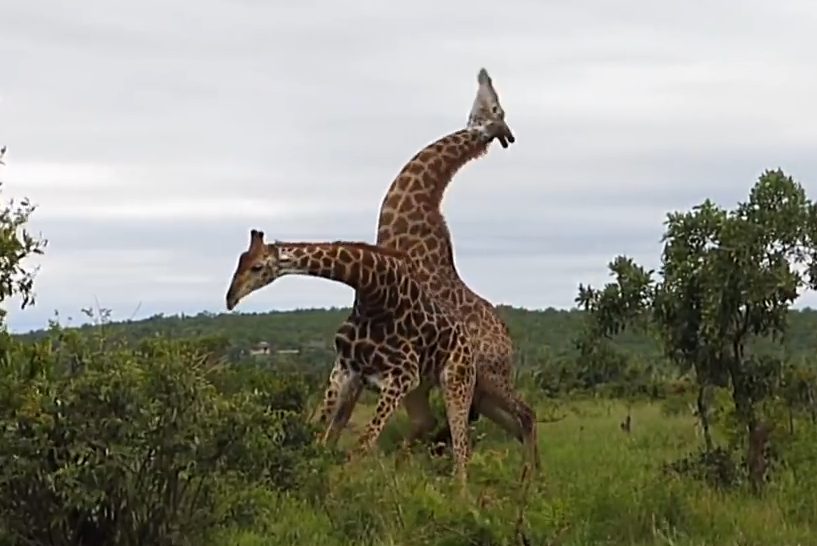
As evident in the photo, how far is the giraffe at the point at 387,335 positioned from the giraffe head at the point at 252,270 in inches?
3.3

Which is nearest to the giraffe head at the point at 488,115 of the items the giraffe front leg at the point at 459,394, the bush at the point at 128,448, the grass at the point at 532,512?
the giraffe front leg at the point at 459,394

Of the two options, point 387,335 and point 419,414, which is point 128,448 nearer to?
point 387,335

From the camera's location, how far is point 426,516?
7406 millimetres

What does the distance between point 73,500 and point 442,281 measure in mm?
5624

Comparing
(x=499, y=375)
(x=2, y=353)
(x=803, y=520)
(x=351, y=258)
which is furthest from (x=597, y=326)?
(x=2, y=353)

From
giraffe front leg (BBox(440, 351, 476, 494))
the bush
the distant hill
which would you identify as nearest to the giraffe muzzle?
giraffe front leg (BBox(440, 351, 476, 494))

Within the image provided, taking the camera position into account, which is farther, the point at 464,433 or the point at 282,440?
the point at 464,433

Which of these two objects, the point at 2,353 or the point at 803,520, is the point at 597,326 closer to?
the point at 803,520

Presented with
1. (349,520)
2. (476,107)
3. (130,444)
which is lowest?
(349,520)

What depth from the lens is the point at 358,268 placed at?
10.2 m

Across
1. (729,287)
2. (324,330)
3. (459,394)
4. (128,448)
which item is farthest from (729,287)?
(324,330)

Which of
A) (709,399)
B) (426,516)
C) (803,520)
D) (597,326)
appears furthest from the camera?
(709,399)

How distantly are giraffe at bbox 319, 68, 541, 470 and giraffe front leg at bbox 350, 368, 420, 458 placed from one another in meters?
1.01

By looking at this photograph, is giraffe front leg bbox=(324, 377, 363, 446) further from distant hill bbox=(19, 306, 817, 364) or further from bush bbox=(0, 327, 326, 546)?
distant hill bbox=(19, 306, 817, 364)
